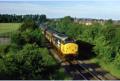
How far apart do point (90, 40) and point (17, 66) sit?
106ft

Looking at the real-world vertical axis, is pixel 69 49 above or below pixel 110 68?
above

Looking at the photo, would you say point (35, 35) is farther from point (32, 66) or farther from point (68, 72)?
point (32, 66)

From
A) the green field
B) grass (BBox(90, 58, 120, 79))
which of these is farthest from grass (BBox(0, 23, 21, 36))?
grass (BBox(90, 58, 120, 79))

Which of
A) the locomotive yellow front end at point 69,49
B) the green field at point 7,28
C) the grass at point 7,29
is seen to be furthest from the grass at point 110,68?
the green field at point 7,28

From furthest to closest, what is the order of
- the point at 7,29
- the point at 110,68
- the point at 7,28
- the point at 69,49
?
1. the point at 7,28
2. the point at 7,29
3. the point at 69,49
4. the point at 110,68

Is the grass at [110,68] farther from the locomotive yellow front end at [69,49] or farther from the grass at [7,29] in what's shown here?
the grass at [7,29]

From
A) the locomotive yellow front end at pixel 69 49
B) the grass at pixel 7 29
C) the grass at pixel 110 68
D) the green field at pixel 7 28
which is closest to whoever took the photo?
the grass at pixel 110 68

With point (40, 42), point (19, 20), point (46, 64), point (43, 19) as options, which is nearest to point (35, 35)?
point (40, 42)

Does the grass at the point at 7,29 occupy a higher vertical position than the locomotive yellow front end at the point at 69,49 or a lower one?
lower

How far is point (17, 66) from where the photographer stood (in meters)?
24.5

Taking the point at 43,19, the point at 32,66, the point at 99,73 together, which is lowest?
the point at 43,19

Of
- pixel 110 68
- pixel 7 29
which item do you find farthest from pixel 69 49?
pixel 7 29

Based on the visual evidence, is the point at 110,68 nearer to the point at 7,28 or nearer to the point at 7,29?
the point at 7,29

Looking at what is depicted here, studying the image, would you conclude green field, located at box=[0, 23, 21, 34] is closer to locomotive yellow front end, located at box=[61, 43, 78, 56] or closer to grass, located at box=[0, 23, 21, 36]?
grass, located at box=[0, 23, 21, 36]
